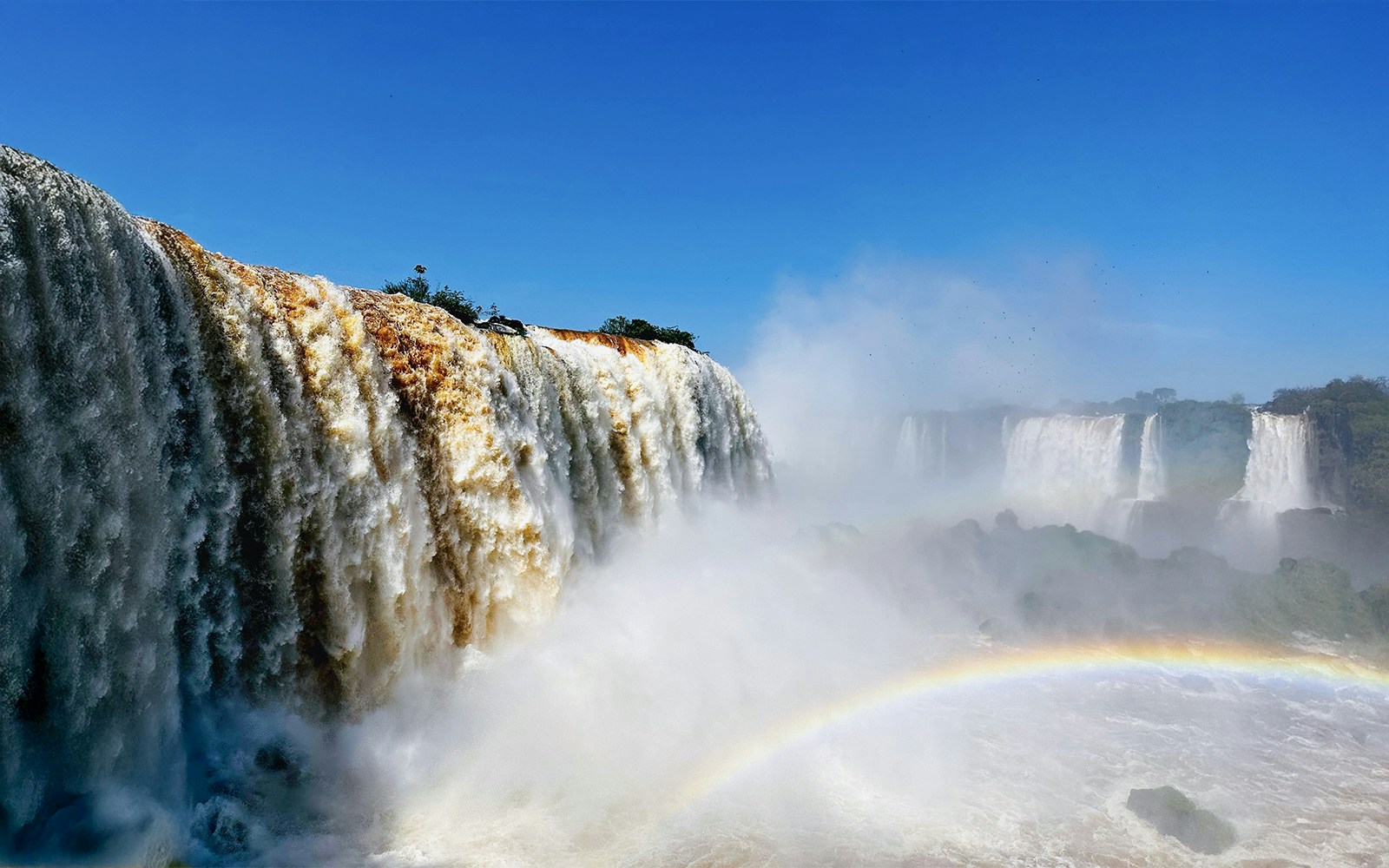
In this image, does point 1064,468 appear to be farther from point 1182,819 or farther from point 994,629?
point 1182,819

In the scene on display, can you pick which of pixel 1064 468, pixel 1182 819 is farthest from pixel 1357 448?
pixel 1182 819

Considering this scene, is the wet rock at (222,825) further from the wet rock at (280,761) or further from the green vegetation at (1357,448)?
the green vegetation at (1357,448)

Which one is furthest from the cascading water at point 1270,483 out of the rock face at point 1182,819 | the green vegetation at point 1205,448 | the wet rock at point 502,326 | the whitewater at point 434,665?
the wet rock at point 502,326

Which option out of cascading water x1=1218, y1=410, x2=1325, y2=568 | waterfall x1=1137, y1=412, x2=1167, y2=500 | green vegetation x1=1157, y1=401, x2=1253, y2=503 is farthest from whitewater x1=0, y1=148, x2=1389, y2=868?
waterfall x1=1137, y1=412, x2=1167, y2=500

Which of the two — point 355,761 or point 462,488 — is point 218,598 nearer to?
point 355,761

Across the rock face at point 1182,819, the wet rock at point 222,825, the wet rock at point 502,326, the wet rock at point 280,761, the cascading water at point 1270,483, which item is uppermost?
the wet rock at point 502,326

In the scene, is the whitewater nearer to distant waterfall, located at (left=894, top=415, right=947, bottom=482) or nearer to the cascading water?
the cascading water

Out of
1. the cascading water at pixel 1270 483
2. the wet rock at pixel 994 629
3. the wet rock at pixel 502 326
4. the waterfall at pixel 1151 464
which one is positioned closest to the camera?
the wet rock at pixel 502 326
